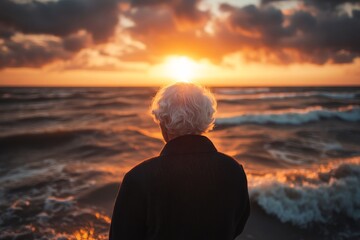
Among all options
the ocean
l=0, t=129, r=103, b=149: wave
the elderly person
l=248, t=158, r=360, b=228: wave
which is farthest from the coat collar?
→ l=0, t=129, r=103, b=149: wave

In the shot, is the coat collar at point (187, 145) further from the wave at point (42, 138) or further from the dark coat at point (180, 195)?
the wave at point (42, 138)

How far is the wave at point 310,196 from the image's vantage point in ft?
17.0

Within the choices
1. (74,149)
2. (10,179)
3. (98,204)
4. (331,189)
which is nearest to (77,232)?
(98,204)

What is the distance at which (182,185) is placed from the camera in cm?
146

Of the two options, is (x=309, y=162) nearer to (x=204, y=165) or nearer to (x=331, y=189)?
(x=331, y=189)

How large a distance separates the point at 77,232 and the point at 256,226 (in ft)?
11.1

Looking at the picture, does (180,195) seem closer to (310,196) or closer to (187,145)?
(187,145)

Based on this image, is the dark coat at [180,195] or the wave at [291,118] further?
the wave at [291,118]

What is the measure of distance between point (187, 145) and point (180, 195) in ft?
0.94

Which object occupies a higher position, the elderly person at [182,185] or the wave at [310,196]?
the elderly person at [182,185]

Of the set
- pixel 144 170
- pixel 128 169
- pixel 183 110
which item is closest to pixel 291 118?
pixel 128 169

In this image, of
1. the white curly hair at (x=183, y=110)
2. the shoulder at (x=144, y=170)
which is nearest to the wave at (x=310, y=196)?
the white curly hair at (x=183, y=110)

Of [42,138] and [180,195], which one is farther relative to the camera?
[42,138]

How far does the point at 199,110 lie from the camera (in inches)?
62.9
